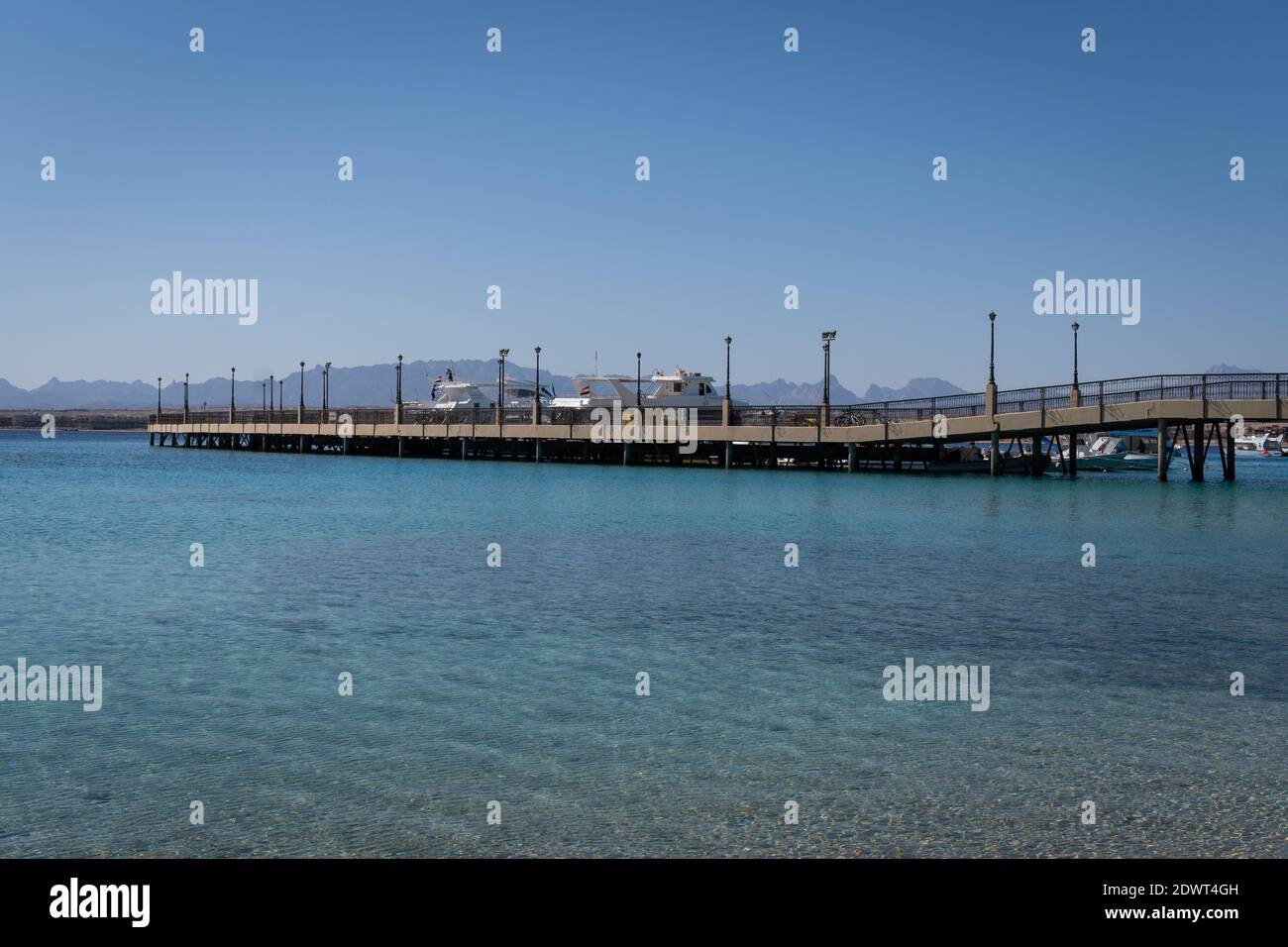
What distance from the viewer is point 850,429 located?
208 feet

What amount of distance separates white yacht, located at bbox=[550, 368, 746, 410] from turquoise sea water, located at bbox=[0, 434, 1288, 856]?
60175 mm

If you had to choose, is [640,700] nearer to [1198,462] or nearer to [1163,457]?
[1163,457]

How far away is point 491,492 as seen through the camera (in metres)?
47.0

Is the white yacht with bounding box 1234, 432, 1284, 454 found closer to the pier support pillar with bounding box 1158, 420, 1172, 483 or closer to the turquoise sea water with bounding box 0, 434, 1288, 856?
the pier support pillar with bounding box 1158, 420, 1172, 483

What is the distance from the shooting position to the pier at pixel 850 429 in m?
52.0

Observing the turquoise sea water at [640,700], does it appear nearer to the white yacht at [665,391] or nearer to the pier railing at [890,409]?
the pier railing at [890,409]

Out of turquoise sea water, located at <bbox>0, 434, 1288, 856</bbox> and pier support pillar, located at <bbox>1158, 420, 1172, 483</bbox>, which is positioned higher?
pier support pillar, located at <bbox>1158, 420, 1172, 483</bbox>

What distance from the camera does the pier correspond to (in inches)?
→ 2048

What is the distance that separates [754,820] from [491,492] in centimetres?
4015

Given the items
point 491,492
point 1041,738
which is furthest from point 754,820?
point 491,492

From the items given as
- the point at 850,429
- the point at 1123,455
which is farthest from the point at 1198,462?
the point at 1123,455

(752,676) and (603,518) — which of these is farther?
(603,518)

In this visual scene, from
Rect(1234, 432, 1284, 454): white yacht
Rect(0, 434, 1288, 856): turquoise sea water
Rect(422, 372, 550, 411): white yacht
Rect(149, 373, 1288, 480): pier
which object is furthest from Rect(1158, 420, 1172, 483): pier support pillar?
Rect(1234, 432, 1284, 454): white yacht
